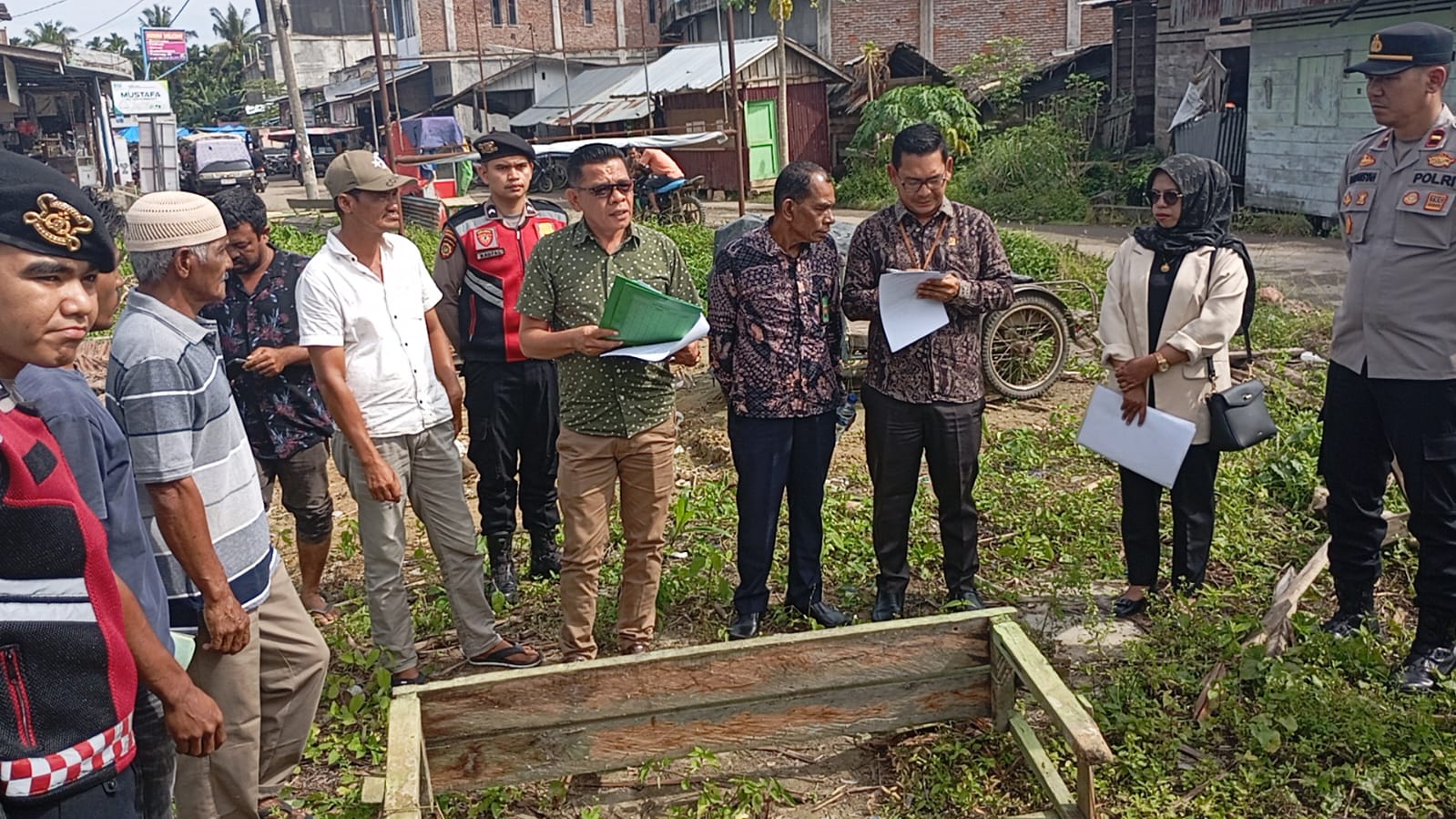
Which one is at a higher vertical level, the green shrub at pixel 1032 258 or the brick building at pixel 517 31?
the brick building at pixel 517 31

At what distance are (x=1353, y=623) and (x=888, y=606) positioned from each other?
5.35 feet

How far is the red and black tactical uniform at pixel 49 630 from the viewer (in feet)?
5.88

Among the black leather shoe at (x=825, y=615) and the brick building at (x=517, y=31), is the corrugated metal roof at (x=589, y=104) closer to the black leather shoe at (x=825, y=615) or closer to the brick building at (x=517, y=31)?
the brick building at (x=517, y=31)

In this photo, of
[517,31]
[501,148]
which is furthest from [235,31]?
[501,148]

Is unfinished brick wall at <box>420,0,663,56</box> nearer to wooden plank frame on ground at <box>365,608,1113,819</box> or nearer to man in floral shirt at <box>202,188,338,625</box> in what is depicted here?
man in floral shirt at <box>202,188,338,625</box>

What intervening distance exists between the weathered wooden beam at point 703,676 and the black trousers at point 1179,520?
1252mm

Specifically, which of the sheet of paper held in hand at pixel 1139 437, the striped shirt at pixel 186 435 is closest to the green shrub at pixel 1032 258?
the sheet of paper held in hand at pixel 1139 437

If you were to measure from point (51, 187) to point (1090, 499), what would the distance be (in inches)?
184

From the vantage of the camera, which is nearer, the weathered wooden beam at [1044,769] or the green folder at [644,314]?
the weathered wooden beam at [1044,769]

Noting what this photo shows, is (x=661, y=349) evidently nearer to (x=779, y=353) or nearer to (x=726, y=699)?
(x=779, y=353)

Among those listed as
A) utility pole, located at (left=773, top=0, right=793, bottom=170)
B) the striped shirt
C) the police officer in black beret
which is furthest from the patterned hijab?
utility pole, located at (left=773, top=0, right=793, bottom=170)

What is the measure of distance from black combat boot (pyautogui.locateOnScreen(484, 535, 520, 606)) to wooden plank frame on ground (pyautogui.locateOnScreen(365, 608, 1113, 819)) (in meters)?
1.76

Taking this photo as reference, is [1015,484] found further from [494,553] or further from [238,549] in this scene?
[238,549]

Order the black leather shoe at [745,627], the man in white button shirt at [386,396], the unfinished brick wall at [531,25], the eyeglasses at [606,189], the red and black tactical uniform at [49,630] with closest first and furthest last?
the red and black tactical uniform at [49,630]
the man in white button shirt at [386,396]
the eyeglasses at [606,189]
the black leather shoe at [745,627]
the unfinished brick wall at [531,25]
